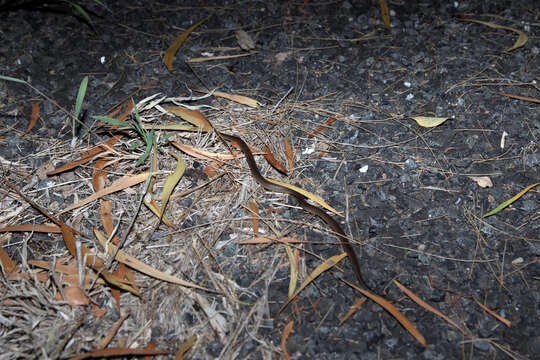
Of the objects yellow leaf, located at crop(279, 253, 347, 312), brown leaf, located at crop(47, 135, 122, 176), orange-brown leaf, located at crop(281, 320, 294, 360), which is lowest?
orange-brown leaf, located at crop(281, 320, 294, 360)

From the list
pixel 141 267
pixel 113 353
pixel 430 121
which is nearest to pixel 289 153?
pixel 430 121

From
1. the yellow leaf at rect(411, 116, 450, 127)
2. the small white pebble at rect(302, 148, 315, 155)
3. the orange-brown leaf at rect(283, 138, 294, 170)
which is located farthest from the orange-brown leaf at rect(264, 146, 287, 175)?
the yellow leaf at rect(411, 116, 450, 127)

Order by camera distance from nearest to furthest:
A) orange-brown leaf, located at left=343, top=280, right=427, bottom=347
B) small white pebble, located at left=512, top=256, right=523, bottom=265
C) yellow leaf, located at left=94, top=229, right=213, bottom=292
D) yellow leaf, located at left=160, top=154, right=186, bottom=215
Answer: orange-brown leaf, located at left=343, top=280, right=427, bottom=347 < yellow leaf, located at left=94, top=229, right=213, bottom=292 < small white pebble, located at left=512, top=256, right=523, bottom=265 < yellow leaf, located at left=160, top=154, right=186, bottom=215

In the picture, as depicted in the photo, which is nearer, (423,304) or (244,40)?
(423,304)

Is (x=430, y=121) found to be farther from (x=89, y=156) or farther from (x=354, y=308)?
(x=89, y=156)

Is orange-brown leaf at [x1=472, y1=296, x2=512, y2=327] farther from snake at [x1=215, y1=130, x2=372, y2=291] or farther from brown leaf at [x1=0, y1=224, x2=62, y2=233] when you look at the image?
brown leaf at [x1=0, y1=224, x2=62, y2=233]

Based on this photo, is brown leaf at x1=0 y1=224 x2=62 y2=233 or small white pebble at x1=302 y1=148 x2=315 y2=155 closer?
brown leaf at x1=0 y1=224 x2=62 y2=233
